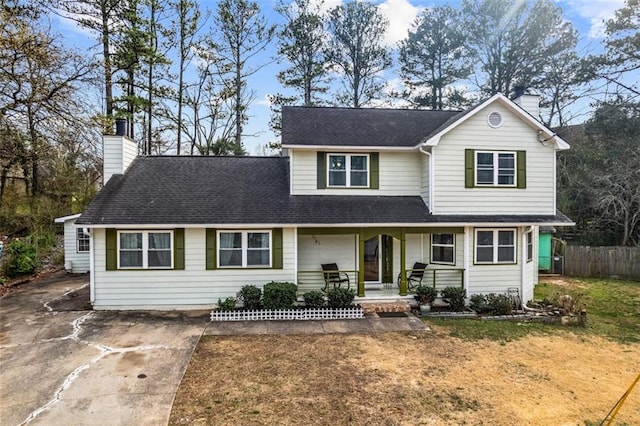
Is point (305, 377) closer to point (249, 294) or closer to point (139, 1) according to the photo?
point (249, 294)

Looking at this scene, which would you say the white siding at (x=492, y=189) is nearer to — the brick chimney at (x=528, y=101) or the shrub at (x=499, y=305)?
the brick chimney at (x=528, y=101)

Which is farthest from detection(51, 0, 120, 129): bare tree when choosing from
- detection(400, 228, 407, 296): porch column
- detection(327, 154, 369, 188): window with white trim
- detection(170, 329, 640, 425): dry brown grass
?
detection(170, 329, 640, 425): dry brown grass

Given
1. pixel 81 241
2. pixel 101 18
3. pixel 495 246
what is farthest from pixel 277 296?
pixel 101 18

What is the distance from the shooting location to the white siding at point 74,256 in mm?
16031

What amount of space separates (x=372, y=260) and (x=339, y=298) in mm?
2537

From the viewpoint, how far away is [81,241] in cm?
1620

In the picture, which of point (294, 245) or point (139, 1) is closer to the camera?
point (294, 245)

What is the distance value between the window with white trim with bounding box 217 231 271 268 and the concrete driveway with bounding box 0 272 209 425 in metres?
1.85

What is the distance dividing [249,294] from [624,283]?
16.2 meters

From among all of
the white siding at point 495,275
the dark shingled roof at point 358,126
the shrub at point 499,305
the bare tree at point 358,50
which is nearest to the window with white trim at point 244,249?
the dark shingled roof at point 358,126

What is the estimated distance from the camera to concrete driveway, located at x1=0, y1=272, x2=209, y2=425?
5.54 m

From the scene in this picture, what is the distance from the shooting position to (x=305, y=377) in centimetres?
682

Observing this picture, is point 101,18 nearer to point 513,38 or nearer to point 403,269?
point 403,269

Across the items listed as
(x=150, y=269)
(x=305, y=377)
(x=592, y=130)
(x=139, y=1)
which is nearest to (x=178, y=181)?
(x=150, y=269)
